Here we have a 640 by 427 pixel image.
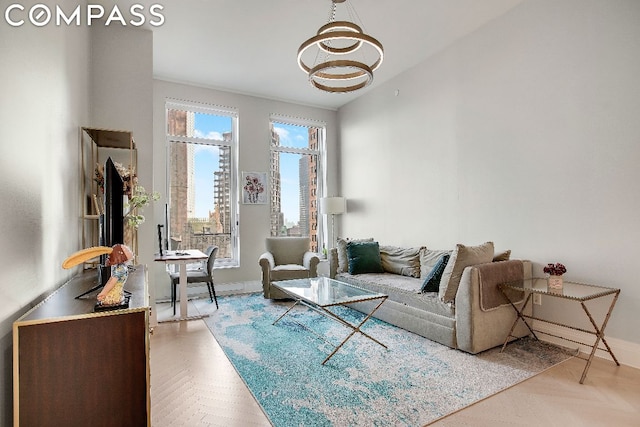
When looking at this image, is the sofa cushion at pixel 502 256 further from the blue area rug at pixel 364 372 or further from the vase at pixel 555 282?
the blue area rug at pixel 364 372

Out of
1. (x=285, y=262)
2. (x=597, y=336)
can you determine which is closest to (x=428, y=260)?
(x=597, y=336)

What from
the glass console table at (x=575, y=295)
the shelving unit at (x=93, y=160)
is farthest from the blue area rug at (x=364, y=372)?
the shelving unit at (x=93, y=160)

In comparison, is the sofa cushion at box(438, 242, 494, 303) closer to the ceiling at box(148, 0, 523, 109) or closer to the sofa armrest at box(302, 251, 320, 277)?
the sofa armrest at box(302, 251, 320, 277)

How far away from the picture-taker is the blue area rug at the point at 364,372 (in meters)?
2.12

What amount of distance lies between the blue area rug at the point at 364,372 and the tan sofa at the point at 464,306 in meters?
0.11

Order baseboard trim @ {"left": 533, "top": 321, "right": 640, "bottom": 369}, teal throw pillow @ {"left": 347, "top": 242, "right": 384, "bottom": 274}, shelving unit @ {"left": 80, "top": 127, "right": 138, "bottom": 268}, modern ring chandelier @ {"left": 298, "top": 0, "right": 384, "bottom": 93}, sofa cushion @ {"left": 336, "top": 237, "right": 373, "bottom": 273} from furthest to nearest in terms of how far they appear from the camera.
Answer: sofa cushion @ {"left": 336, "top": 237, "right": 373, "bottom": 273}, teal throw pillow @ {"left": 347, "top": 242, "right": 384, "bottom": 274}, shelving unit @ {"left": 80, "top": 127, "right": 138, "bottom": 268}, modern ring chandelier @ {"left": 298, "top": 0, "right": 384, "bottom": 93}, baseboard trim @ {"left": 533, "top": 321, "right": 640, "bottom": 369}

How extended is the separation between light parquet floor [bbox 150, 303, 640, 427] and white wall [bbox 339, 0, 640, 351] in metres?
0.67

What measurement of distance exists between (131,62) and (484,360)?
15.4 ft

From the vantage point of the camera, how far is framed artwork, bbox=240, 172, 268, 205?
19.1 ft

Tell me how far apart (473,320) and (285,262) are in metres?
3.12

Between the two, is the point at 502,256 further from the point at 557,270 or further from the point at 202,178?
the point at 202,178

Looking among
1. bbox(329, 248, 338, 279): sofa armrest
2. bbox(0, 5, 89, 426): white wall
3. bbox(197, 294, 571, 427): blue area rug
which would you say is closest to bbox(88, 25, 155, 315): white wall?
bbox(0, 5, 89, 426): white wall

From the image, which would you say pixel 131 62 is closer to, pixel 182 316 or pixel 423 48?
pixel 182 316

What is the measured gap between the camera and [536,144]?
3451 mm
